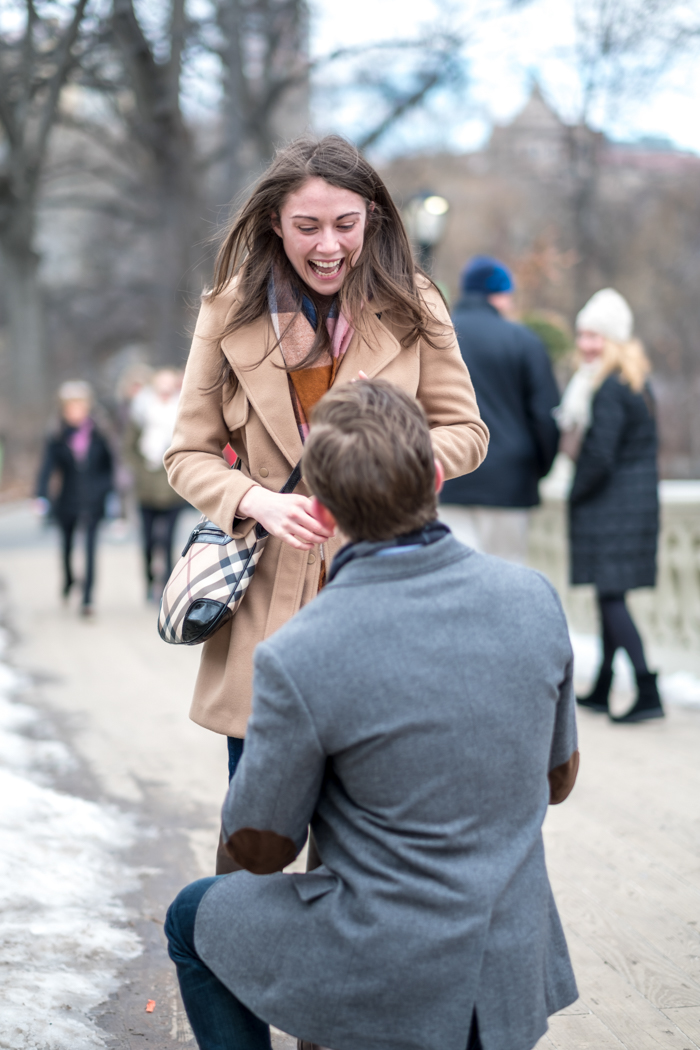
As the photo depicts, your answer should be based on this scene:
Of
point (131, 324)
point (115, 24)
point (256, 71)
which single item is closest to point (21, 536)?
point (115, 24)

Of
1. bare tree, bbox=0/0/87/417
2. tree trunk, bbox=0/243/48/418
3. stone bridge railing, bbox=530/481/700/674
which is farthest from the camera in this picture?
tree trunk, bbox=0/243/48/418

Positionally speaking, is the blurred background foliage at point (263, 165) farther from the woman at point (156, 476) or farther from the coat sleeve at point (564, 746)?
the coat sleeve at point (564, 746)

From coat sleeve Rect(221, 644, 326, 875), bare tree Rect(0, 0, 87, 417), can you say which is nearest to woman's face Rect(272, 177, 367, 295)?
coat sleeve Rect(221, 644, 326, 875)

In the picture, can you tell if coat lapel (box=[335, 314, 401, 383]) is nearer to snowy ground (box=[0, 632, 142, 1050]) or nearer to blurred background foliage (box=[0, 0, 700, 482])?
snowy ground (box=[0, 632, 142, 1050])

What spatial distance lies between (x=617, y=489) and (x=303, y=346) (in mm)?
3544

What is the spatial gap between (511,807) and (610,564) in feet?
13.1

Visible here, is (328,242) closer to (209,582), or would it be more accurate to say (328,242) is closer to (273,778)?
(209,582)

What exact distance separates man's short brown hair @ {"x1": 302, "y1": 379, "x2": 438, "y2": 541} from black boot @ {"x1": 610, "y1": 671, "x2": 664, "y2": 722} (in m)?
4.09

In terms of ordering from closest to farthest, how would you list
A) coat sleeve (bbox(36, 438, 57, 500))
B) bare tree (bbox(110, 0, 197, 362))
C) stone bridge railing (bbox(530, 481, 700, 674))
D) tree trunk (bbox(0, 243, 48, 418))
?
stone bridge railing (bbox(530, 481, 700, 674))
coat sleeve (bbox(36, 438, 57, 500))
bare tree (bbox(110, 0, 197, 362))
tree trunk (bbox(0, 243, 48, 418))

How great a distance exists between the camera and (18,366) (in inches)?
1000

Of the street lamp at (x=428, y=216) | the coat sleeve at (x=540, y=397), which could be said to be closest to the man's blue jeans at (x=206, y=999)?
the coat sleeve at (x=540, y=397)

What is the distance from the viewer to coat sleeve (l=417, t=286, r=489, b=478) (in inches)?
101

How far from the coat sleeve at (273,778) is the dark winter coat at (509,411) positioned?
3.99 m

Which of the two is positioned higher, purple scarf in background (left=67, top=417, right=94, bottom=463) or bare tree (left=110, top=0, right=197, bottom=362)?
bare tree (left=110, top=0, right=197, bottom=362)
